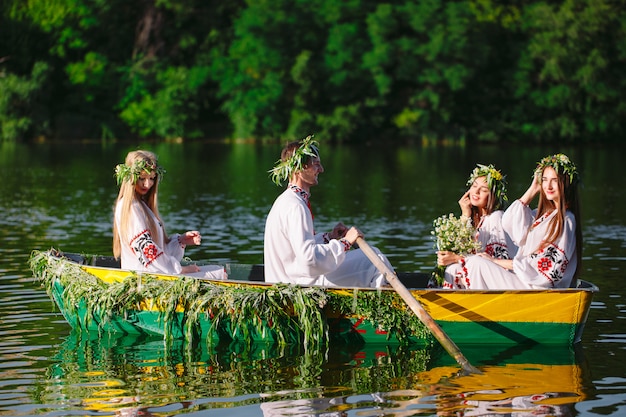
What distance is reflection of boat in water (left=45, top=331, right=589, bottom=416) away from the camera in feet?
29.0

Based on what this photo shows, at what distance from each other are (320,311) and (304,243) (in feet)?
2.22

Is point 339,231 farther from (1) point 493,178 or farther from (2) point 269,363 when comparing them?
(1) point 493,178

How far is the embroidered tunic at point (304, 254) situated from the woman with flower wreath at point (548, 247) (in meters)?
1.04

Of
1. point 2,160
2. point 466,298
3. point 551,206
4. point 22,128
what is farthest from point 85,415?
point 22,128

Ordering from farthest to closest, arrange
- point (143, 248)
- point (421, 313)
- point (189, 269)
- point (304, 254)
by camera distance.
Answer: point (189, 269), point (143, 248), point (304, 254), point (421, 313)

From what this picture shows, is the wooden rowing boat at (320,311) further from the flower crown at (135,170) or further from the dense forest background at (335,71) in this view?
the dense forest background at (335,71)

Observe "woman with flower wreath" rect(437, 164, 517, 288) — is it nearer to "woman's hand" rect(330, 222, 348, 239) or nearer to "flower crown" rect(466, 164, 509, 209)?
"flower crown" rect(466, 164, 509, 209)

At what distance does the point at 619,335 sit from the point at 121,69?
58.7 m

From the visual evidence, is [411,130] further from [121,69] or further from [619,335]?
[619,335]

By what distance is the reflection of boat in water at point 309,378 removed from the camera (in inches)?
348

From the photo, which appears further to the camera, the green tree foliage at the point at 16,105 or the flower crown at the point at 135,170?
the green tree foliage at the point at 16,105

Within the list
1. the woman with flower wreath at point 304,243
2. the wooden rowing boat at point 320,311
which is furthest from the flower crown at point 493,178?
the woman with flower wreath at point 304,243

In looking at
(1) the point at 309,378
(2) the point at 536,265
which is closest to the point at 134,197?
(1) the point at 309,378

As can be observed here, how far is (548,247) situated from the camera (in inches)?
401
